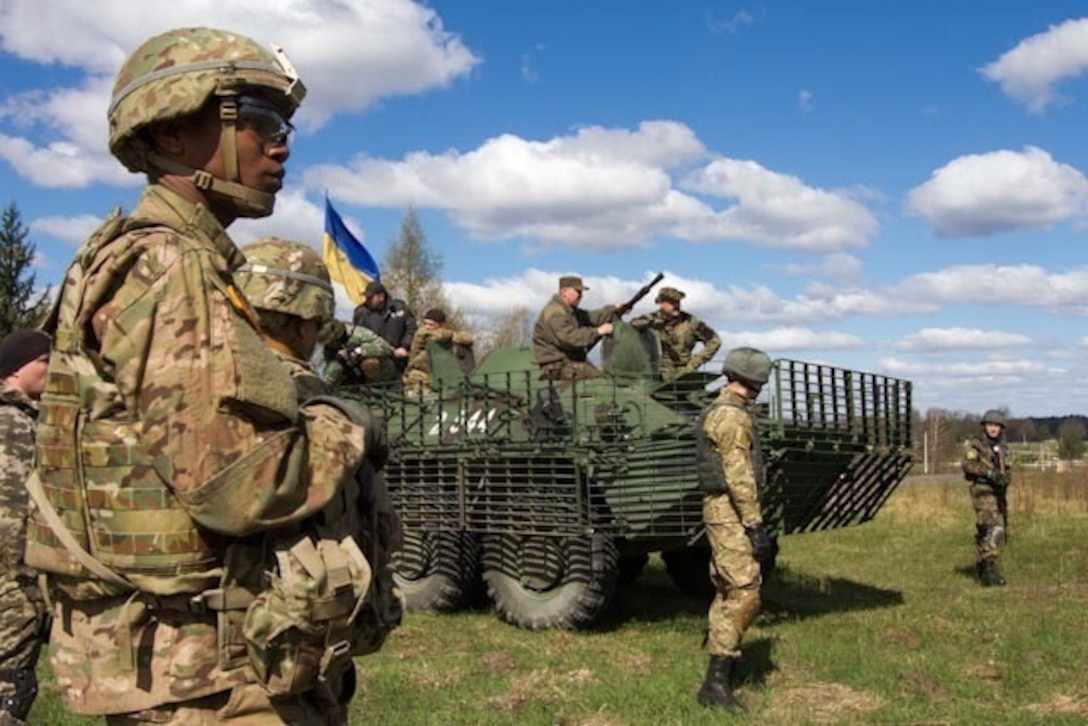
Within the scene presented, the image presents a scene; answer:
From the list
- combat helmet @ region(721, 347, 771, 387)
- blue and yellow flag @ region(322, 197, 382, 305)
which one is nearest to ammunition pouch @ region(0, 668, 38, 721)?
combat helmet @ region(721, 347, 771, 387)

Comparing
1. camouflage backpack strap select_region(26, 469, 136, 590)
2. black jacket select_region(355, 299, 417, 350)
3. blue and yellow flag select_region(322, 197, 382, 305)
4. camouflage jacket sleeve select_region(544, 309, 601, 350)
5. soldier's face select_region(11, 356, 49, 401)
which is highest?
blue and yellow flag select_region(322, 197, 382, 305)

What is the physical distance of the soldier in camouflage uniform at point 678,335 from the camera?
984cm

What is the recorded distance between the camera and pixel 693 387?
855cm

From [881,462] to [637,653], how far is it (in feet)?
9.16

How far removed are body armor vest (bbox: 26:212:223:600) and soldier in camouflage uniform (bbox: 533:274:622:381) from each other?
7013mm

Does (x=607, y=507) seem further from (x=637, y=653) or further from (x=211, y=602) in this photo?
(x=211, y=602)

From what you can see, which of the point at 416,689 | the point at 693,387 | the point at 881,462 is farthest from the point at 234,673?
the point at 881,462

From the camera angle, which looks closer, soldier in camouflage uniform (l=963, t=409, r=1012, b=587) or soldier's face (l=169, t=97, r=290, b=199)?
soldier's face (l=169, t=97, r=290, b=199)

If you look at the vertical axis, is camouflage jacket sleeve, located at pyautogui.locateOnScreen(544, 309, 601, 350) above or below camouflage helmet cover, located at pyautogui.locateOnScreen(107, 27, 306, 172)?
above

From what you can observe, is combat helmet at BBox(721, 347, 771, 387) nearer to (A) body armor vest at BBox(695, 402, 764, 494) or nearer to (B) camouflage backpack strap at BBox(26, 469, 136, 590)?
(A) body armor vest at BBox(695, 402, 764, 494)

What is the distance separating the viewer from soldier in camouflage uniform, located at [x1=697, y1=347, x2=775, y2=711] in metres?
6.21

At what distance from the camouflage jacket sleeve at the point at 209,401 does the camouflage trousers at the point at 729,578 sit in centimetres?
466

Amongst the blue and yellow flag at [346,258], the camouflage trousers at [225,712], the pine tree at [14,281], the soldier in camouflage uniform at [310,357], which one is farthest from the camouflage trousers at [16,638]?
the pine tree at [14,281]

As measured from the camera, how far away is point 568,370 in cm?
906
